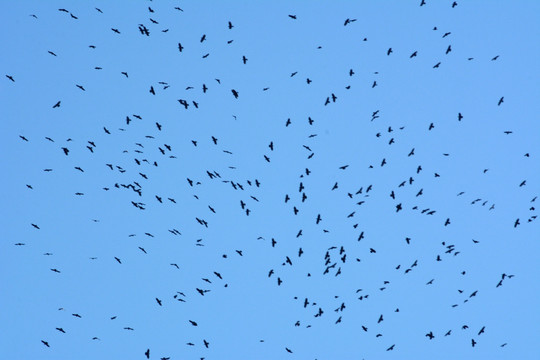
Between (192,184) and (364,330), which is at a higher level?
(192,184)

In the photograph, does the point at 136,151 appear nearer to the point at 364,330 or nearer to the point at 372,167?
the point at 372,167

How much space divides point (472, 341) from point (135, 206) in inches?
351

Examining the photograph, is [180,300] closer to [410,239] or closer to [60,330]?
[60,330]

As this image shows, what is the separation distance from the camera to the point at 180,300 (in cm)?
2089

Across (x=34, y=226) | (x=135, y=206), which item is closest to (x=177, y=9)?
(x=135, y=206)

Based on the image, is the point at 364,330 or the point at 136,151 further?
the point at 364,330

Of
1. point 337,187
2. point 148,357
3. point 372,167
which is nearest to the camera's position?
point 148,357

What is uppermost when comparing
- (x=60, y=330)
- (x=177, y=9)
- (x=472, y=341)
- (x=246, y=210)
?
(x=177, y=9)

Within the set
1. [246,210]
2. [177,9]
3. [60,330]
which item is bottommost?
[60,330]

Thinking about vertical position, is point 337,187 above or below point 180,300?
above

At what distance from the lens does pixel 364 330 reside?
21.2 m

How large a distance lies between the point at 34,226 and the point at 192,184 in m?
3.91

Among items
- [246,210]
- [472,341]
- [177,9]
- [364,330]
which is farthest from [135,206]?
[472,341]

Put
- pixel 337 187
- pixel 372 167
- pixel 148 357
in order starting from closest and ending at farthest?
pixel 148 357 < pixel 372 167 < pixel 337 187
